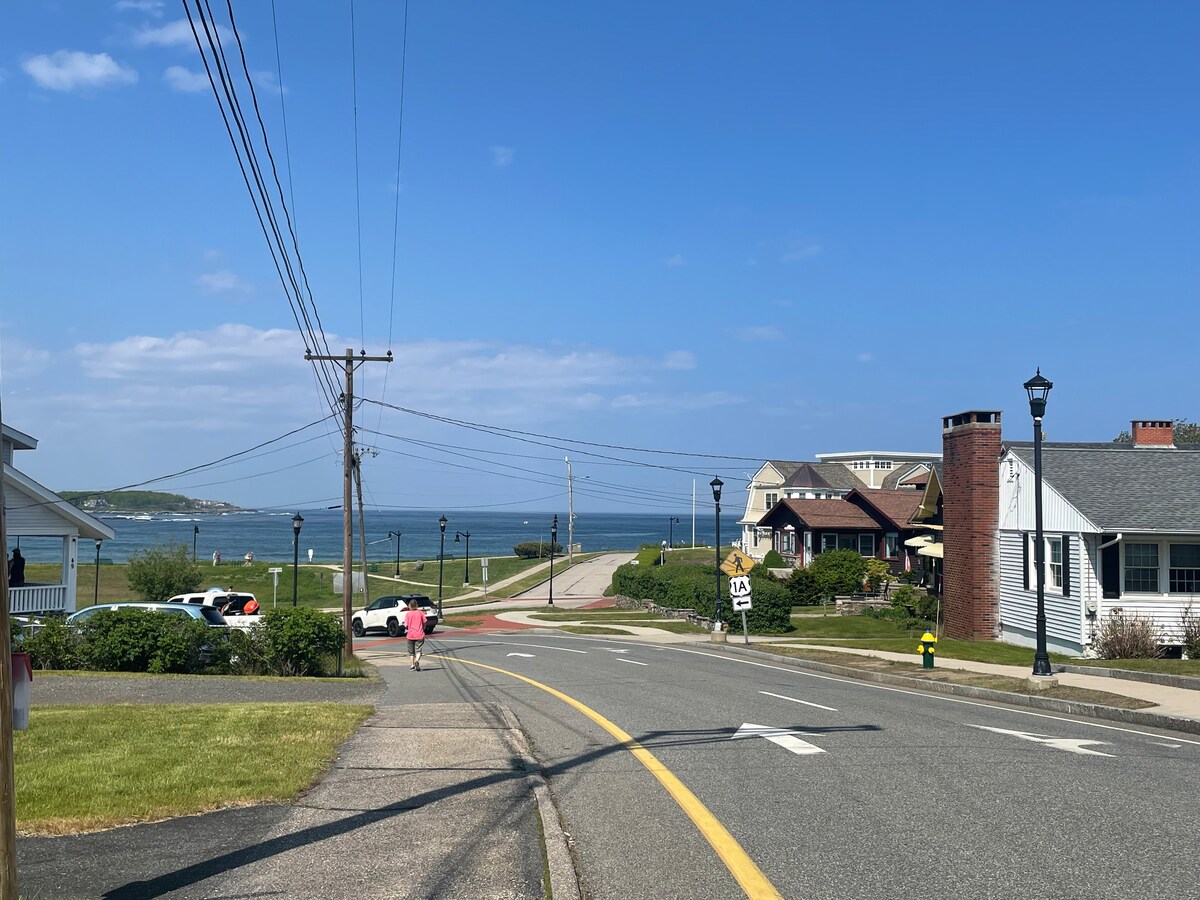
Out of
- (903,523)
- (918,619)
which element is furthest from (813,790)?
(903,523)

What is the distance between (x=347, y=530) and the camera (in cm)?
3106

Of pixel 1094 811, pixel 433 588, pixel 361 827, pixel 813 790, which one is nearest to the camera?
pixel 361 827

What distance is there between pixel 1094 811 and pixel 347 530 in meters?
25.0

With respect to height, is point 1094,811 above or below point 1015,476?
below

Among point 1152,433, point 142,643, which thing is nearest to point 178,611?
point 142,643

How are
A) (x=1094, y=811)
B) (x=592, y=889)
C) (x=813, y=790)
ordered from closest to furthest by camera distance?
1. (x=592, y=889)
2. (x=1094, y=811)
3. (x=813, y=790)

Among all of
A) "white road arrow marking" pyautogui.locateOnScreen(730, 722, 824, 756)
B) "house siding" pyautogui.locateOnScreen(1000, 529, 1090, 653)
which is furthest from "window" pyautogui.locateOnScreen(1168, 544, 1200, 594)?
"white road arrow marking" pyautogui.locateOnScreen(730, 722, 824, 756)

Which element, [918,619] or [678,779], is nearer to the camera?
[678,779]

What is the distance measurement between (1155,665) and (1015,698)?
570 cm

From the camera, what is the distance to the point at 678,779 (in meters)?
10.2

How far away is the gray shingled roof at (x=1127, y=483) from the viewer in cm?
2745

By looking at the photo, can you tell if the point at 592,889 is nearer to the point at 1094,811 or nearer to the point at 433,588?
the point at 1094,811

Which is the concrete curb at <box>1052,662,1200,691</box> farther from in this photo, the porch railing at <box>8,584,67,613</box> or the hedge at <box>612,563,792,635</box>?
the porch railing at <box>8,584,67,613</box>

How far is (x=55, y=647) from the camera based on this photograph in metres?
21.3
